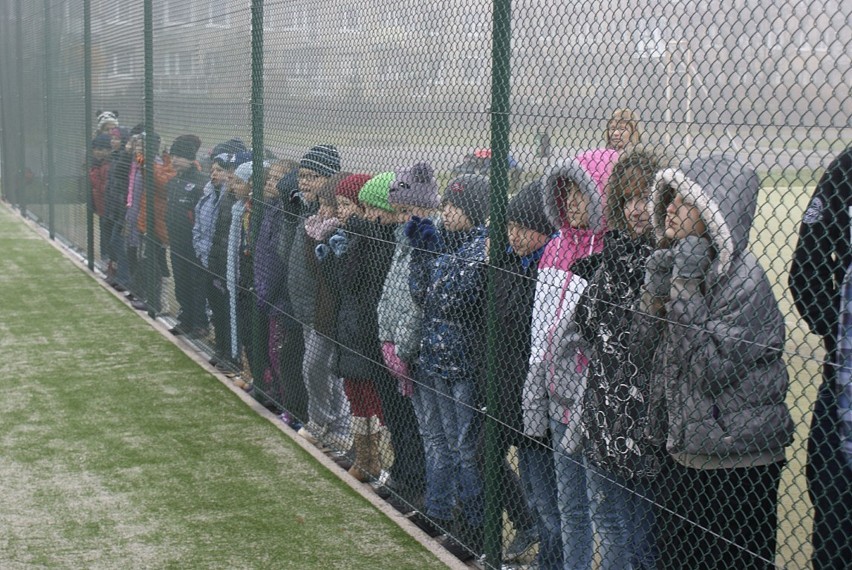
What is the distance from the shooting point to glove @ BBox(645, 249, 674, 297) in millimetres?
3119

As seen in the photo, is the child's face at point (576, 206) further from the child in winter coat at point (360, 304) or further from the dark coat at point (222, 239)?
the dark coat at point (222, 239)

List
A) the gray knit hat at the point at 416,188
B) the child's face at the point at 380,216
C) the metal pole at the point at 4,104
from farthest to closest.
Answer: the metal pole at the point at 4,104 → the child's face at the point at 380,216 → the gray knit hat at the point at 416,188

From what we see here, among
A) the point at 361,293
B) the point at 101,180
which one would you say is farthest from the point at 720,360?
the point at 101,180

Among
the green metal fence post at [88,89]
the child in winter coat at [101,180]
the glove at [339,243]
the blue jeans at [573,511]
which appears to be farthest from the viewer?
the green metal fence post at [88,89]

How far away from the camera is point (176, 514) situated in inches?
195

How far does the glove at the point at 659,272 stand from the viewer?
10.2 feet

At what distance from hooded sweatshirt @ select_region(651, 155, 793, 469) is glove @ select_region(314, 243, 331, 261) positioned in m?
2.62

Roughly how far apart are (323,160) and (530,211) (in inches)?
72.9

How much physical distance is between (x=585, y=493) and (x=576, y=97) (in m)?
1.27

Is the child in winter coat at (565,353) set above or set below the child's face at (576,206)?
below

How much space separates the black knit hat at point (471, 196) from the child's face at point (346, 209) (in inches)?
35.1

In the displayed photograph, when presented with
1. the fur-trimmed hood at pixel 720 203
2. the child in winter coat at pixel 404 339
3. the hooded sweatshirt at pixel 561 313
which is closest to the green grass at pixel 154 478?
the child in winter coat at pixel 404 339

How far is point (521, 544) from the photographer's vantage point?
4.32 metres

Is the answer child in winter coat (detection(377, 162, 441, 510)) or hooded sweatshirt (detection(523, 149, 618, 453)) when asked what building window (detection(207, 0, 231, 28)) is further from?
hooded sweatshirt (detection(523, 149, 618, 453))
